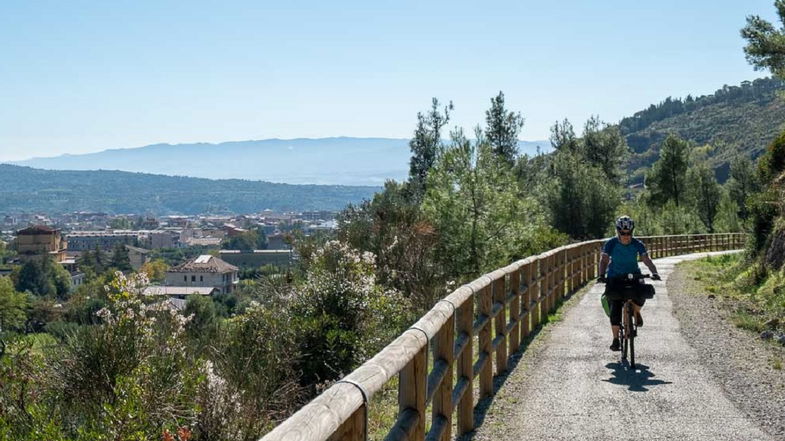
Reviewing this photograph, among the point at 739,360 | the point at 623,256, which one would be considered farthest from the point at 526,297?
the point at 739,360

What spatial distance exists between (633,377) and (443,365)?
4509mm

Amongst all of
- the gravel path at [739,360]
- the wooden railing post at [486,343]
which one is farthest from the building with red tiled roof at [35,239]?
the wooden railing post at [486,343]

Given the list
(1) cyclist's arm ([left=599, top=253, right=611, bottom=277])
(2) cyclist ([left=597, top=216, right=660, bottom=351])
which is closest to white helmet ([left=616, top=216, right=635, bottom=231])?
(2) cyclist ([left=597, top=216, right=660, bottom=351])

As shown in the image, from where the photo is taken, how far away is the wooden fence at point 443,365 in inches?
119

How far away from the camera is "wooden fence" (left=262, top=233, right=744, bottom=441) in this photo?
119 inches

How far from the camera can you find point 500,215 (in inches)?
1235

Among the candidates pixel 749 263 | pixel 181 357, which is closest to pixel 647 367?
pixel 181 357

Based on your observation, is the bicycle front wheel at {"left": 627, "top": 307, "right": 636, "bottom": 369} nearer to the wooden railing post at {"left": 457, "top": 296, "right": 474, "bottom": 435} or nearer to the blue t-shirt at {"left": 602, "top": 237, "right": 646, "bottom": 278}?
the blue t-shirt at {"left": 602, "top": 237, "right": 646, "bottom": 278}

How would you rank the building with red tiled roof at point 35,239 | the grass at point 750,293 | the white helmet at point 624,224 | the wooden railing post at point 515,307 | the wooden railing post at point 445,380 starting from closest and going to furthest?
the wooden railing post at point 445,380 → the white helmet at point 624,224 → the wooden railing post at point 515,307 → the grass at point 750,293 → the building with red tiled roof at point 35,239

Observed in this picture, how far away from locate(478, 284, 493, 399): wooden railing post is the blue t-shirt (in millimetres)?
2632

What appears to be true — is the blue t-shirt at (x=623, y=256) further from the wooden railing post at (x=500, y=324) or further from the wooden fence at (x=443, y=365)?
the wooden railing post at (x=500, y=324)

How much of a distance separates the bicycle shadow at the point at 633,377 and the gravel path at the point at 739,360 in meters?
0.73

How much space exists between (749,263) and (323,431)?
2286 cm

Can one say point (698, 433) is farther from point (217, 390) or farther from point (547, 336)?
point (547, 336)
